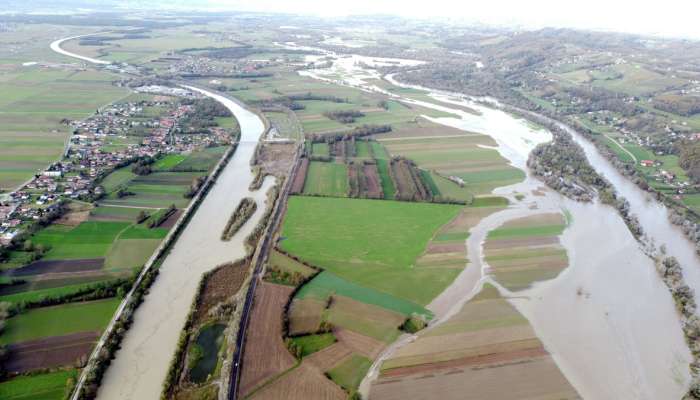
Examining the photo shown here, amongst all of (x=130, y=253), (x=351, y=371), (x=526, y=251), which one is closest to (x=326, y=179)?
(x=130, y=253)

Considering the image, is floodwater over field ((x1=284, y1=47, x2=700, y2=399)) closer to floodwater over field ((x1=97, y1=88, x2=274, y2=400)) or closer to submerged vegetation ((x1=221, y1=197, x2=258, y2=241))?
floodwater over field ((x1=97, y1=88, x2=274, y2=400))

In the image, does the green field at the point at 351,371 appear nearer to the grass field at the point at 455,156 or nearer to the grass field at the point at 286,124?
the grass field at the point at 455,156

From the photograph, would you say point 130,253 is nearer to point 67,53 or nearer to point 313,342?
point 313,342

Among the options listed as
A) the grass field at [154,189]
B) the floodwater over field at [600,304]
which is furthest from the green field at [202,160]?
the floodwater over field at [600,304]

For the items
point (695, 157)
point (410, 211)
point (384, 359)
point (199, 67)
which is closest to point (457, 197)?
point (410, 211)

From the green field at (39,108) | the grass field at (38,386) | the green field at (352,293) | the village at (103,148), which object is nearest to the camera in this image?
the grass field at (38,386)

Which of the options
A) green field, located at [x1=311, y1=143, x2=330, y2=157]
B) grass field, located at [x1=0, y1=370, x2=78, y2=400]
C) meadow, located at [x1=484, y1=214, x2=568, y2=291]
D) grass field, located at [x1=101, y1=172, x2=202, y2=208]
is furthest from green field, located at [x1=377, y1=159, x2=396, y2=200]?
grass field, located at [x1=0, y1=370, x2=78, y2=400]
